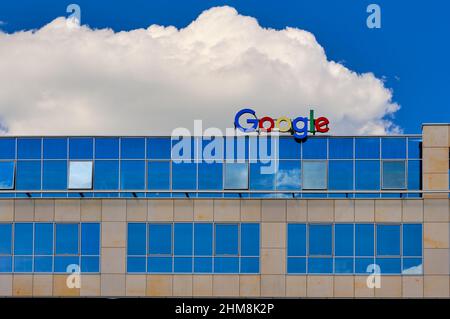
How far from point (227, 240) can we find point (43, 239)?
432 inches

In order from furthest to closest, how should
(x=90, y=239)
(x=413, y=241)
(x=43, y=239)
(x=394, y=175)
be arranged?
1. (x=394, y=175)
2. (x=43, y=239)
3. (x=90, y=239)
4. (x=413, y=241)

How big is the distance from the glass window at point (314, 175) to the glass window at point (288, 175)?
43 cm

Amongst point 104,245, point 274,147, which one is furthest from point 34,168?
point 274,147

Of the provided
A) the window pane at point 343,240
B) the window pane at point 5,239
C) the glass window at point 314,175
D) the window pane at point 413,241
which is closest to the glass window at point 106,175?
the window pane at point 5,239

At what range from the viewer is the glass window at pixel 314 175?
4966cm

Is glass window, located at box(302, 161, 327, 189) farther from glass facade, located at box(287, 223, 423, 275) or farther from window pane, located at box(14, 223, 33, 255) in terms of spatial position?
window pane, located at box(14, 223, 33, 255)

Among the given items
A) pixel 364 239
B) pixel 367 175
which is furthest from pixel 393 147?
pixel 364 239

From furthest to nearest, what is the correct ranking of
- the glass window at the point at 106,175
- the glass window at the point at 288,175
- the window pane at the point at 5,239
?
the glass window at the point at 106,175, the glass window at the point at 288,175, the window pane at the point at 5,239

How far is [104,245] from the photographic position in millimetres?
48188

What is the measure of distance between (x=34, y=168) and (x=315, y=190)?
692 inches

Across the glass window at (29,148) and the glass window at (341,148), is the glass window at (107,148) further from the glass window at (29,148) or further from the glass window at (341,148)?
the glass window at (341,148)

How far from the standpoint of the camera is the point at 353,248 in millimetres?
Answer: 47844

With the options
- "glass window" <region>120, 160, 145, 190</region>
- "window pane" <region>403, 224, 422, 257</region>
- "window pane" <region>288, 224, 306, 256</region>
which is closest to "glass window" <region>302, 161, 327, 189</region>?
"window pane" <region>288, 224, 306, 256</region>

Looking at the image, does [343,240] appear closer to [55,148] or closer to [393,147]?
[393,147]
